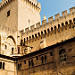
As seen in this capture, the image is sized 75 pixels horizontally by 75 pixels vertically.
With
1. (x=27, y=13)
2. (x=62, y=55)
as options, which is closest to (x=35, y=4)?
(x=27, y=13)

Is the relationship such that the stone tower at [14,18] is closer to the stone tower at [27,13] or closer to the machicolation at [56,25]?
the stone tower at [27,13]

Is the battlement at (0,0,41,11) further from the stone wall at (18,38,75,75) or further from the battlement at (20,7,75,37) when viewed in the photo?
the stone wall at (18,38,75,75)

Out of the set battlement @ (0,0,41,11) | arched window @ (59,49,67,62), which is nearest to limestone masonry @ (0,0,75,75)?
→ arched window @ (59,49,67,62)

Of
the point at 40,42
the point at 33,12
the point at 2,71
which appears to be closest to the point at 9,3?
the point at 33,12

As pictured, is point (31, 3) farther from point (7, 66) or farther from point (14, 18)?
point (7, 66)

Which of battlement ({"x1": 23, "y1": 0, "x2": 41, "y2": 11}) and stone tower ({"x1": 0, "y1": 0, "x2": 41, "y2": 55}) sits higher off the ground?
battlement ({"x1": 23, "y1": 0, "x2": 41, "y2": 11})

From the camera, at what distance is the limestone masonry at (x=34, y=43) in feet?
61.4

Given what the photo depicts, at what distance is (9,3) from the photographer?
35.3 metres

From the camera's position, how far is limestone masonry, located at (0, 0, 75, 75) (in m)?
18.7

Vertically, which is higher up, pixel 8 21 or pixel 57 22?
pixel 8 21

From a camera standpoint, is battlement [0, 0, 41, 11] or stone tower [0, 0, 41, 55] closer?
stone tower [0, 0, 41, 55]

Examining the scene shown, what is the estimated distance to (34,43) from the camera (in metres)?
27.6

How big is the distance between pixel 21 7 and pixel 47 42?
12.7 meters

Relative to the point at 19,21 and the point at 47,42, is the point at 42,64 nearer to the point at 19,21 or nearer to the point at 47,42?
the point at 47,42
